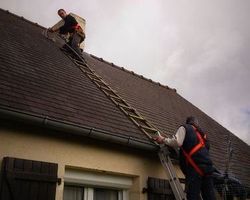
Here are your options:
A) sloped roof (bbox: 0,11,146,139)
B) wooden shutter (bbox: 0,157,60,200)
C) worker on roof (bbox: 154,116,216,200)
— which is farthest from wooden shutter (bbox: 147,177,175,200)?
wooden shutter (bbox: 0,157,60,200)

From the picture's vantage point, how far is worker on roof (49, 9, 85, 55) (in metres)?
9.34

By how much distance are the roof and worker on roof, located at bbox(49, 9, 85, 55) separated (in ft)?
1.87

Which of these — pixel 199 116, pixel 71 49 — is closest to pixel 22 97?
pixel 71 49

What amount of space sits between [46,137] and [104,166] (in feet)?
3.46

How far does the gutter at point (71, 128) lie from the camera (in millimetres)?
4254

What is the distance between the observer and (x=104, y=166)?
17.1 feet

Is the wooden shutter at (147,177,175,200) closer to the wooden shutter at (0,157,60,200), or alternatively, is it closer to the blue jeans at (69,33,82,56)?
the wooden shutter at (0,157,60,200)

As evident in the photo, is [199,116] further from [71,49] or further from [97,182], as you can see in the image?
[97,182]

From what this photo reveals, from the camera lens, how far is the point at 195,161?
491 cm

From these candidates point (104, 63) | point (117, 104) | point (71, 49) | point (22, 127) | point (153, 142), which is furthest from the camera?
point (104, 63)

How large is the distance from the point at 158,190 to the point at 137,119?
165cm

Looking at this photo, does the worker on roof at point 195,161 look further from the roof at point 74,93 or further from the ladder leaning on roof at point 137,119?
the roof at point 74,93

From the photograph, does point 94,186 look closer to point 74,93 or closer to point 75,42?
point 74,93

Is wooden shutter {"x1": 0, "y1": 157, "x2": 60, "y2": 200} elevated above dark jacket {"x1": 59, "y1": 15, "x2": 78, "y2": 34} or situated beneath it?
situated beneath
